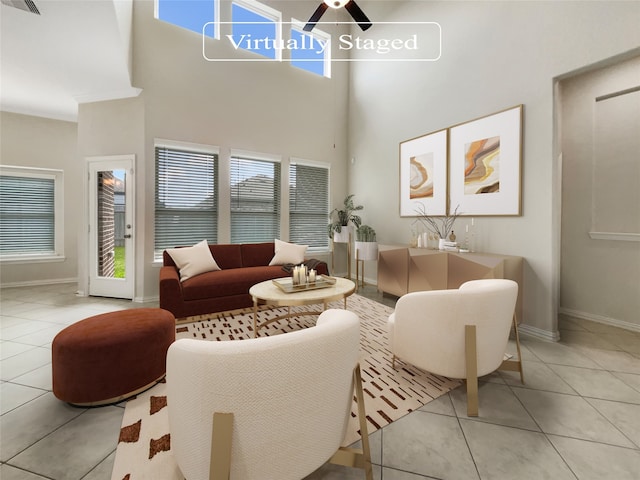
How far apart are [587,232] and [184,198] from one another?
5.58 meters

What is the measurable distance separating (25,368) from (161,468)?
6.02ft

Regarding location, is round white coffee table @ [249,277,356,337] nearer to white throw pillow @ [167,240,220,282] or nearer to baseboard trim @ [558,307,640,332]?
white throw pillow @ [167,240,220,282]

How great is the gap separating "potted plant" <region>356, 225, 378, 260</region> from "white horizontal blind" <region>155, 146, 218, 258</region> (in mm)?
2462

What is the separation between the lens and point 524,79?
302cm

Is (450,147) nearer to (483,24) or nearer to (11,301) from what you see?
(483,24)

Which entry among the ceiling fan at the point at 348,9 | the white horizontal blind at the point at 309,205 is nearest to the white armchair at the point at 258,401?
the ceiling fan at the point at 348,9

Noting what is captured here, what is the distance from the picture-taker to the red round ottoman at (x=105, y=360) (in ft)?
5.49

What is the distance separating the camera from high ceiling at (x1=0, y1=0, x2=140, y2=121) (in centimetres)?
281

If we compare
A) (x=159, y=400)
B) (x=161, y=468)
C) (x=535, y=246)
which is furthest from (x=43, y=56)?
(x=535, y=246)

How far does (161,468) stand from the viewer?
1290 millimetres

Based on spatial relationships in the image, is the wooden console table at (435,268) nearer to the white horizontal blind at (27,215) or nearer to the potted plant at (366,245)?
the potted plant at (366,245)

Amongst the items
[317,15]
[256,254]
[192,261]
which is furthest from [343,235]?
[317,15]
